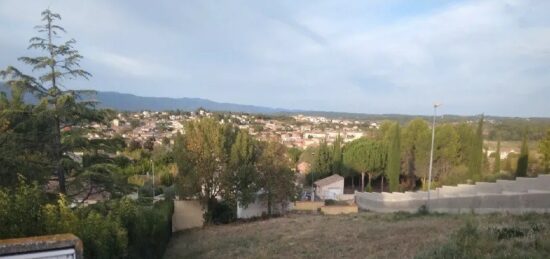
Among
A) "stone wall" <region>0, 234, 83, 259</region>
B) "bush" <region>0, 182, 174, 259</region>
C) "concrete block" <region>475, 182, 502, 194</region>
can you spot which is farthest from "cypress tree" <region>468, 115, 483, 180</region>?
"stone wall" <region>0, 234, 83, 259</region>

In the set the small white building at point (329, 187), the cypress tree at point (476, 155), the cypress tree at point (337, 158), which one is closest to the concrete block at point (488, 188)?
the cypress tree at point (476, 155)

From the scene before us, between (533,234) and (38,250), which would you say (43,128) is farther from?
(533,234)

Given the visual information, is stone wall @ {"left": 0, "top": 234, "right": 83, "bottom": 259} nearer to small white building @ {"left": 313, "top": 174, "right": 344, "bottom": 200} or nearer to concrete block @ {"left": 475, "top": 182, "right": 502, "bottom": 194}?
concrete block @ {"left": 475, "top": 182, "right": 502, "bottom": 194}

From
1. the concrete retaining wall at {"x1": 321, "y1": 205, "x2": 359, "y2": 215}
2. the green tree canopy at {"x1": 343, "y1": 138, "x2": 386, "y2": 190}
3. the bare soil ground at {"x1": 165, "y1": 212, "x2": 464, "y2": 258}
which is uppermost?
the bare soil ground at {"x1": 165, "y1": 212, "x2": 464, "y2": 258}

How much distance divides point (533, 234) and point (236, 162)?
73.6 feet

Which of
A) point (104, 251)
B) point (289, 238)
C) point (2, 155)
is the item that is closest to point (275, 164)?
point (289, 238)

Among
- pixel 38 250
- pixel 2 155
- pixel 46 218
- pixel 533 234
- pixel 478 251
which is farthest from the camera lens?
pixel 2 155

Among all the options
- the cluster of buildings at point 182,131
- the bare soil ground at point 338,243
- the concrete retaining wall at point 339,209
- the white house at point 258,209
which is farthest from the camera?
the cluster of buildings at point 182,131

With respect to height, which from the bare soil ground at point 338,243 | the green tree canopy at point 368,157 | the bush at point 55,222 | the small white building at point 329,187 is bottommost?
the small white building at point 329,187

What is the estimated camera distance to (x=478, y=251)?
6.02 m

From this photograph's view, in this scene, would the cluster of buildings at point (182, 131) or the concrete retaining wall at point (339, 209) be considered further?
the cluster of buildings at point (182, 131)

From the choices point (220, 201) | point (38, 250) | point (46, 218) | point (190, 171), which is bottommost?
point (220, 201)

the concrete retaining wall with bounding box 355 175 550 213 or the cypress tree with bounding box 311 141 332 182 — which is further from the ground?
the concrete retaining wall with bounding box 355 175 550 213

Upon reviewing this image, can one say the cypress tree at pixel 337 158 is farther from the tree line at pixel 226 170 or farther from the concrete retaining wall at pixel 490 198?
the concrete retaining wall at pixel 490 198
